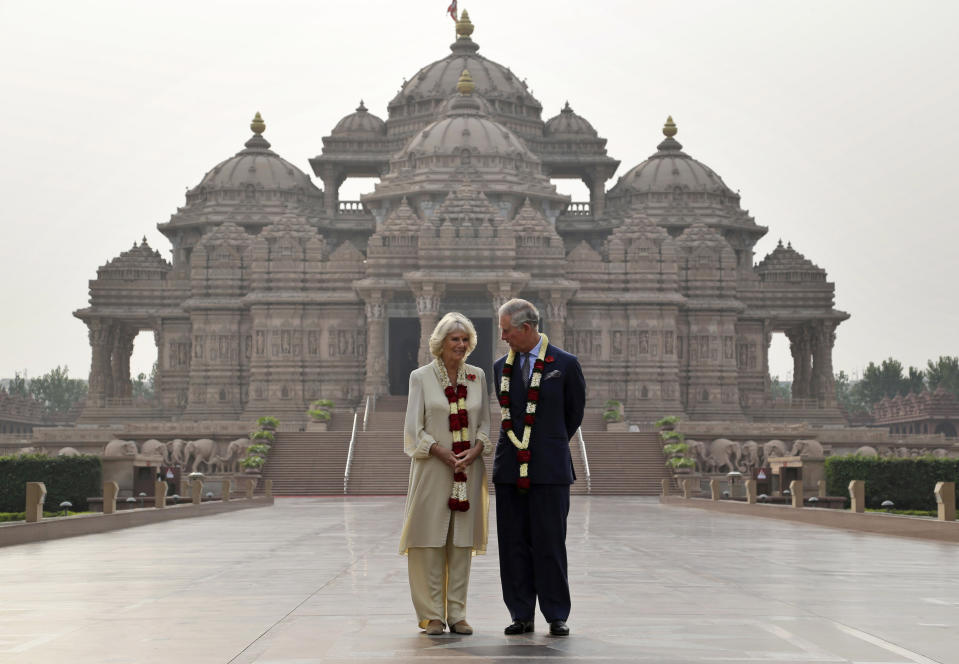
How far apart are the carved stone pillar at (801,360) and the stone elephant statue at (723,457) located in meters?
26.9

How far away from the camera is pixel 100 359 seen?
280 ft

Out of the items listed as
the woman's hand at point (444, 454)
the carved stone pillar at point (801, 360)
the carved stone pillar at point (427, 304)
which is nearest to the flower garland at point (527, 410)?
the woman's hand at point (444, 454)

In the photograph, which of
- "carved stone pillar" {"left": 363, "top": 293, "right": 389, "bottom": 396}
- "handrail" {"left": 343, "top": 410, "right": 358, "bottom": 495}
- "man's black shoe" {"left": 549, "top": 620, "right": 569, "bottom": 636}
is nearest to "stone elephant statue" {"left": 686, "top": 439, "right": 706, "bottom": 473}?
"handrail" {"left": 343, "top": 410, "right": 358, "bottom": 495}

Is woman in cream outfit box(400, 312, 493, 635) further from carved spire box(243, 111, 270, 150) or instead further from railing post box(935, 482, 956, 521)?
carved spire box(243, 111, 270, 150)

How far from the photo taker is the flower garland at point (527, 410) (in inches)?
495

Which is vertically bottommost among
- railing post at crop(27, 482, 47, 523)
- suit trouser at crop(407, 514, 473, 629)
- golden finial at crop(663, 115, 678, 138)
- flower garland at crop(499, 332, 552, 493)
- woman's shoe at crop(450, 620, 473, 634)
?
woman's shoe at crop(450, 620, 473, 634)

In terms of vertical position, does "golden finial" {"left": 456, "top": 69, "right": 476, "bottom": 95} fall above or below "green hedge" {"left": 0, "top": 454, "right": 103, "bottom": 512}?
above

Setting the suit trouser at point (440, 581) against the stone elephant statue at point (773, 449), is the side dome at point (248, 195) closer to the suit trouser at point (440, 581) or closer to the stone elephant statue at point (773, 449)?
the stone elephant statue at point (773, 449)

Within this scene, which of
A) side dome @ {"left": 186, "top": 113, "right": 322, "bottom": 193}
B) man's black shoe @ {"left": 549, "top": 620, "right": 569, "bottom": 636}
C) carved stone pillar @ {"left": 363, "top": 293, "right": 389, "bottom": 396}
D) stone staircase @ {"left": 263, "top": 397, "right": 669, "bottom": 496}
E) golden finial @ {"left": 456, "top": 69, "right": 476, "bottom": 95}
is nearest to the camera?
man's black shoe @ {"left": 549, "top": 620, "right": 569, "bottom": 636}

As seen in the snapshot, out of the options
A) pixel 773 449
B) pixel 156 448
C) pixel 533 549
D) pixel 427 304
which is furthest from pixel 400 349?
pixel 533 549

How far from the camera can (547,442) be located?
41.4 feet

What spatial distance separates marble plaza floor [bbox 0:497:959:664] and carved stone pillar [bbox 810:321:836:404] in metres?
61.1

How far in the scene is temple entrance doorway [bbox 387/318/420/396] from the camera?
79.1 meters

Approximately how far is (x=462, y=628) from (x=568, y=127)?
8928cm
